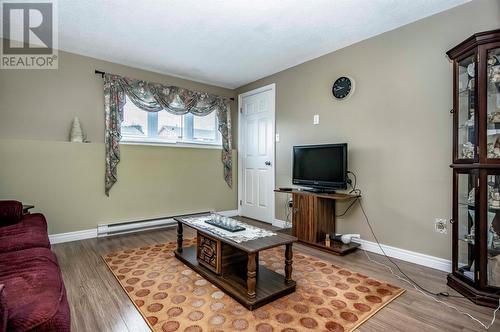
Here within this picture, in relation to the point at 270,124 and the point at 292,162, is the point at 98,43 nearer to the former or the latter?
the point at 270,124

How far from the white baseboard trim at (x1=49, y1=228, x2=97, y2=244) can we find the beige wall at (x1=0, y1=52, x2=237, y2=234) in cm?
5

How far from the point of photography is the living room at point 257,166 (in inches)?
70.2

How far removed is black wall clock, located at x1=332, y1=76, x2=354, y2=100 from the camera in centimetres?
311

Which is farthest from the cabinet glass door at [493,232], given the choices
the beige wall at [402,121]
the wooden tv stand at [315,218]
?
the wooden tv stand at [315,218]

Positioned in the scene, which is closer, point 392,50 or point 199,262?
point 199,262

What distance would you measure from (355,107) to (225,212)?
109 inches

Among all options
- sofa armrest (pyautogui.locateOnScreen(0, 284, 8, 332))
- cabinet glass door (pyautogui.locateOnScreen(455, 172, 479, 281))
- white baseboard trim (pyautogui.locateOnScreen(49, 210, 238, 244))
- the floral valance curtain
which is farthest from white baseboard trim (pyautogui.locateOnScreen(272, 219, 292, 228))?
sofa armrest (pyautogui.locateOnScreen(0, 284, 8, 332))

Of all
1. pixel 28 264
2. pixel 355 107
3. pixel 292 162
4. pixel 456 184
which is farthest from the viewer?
pixel 292 162

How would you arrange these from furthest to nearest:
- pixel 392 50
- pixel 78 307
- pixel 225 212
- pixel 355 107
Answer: pixel 225 212 < pixel 355 107 < pixel 392 50 < pixel 78 307

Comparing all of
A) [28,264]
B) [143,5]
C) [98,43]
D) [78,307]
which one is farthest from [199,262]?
[98,43]

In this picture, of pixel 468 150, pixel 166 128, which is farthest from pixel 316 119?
pixel 166 128

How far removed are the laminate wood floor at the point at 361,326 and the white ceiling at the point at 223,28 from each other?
2.40 meters

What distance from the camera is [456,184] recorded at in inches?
83.7

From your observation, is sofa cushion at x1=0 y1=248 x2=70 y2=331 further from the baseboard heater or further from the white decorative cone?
the white decorative cone
